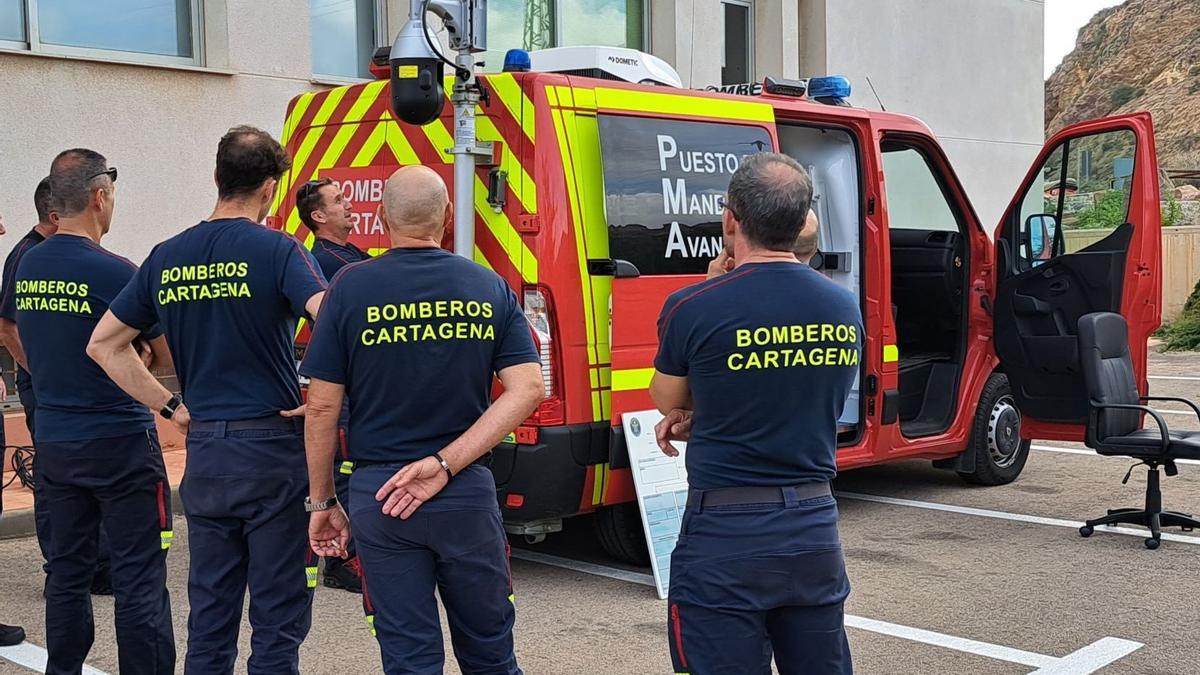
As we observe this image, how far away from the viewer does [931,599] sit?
18.4ft

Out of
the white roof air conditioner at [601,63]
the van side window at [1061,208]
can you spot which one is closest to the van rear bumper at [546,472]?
the white roof air conditioner at [601,63]

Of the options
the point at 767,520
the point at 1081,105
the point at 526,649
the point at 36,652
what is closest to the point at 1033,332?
the point at 526,649

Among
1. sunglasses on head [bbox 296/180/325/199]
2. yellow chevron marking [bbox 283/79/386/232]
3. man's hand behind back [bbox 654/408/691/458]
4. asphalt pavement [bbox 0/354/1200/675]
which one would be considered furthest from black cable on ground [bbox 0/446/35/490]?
man's hand behind back [bbox 654/408/691/458]

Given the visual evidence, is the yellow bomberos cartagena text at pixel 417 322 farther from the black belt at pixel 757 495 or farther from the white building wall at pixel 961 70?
the white building wall at pixel 961 70

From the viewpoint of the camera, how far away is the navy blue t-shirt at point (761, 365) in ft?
9.95

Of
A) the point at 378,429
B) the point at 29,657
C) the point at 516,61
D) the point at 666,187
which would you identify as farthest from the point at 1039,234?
the point at 29,657

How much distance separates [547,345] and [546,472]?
53 centimetres

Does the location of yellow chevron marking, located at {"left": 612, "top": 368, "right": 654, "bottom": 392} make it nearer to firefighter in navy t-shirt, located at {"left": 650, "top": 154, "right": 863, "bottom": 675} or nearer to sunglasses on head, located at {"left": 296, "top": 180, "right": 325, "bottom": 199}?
sunglasses on head, located at {"left": 296, "top": 180, "right": 325, "bottom": 199}

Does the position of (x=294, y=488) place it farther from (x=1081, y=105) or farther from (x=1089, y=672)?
(x=1081, y=105)

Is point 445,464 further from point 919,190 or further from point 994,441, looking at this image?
point 994,441

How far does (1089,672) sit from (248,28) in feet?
23.8

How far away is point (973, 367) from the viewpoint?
779 centimetres

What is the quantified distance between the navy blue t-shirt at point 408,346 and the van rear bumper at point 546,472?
208 centimetres

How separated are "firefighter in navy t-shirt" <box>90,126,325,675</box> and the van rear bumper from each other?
1759mm
